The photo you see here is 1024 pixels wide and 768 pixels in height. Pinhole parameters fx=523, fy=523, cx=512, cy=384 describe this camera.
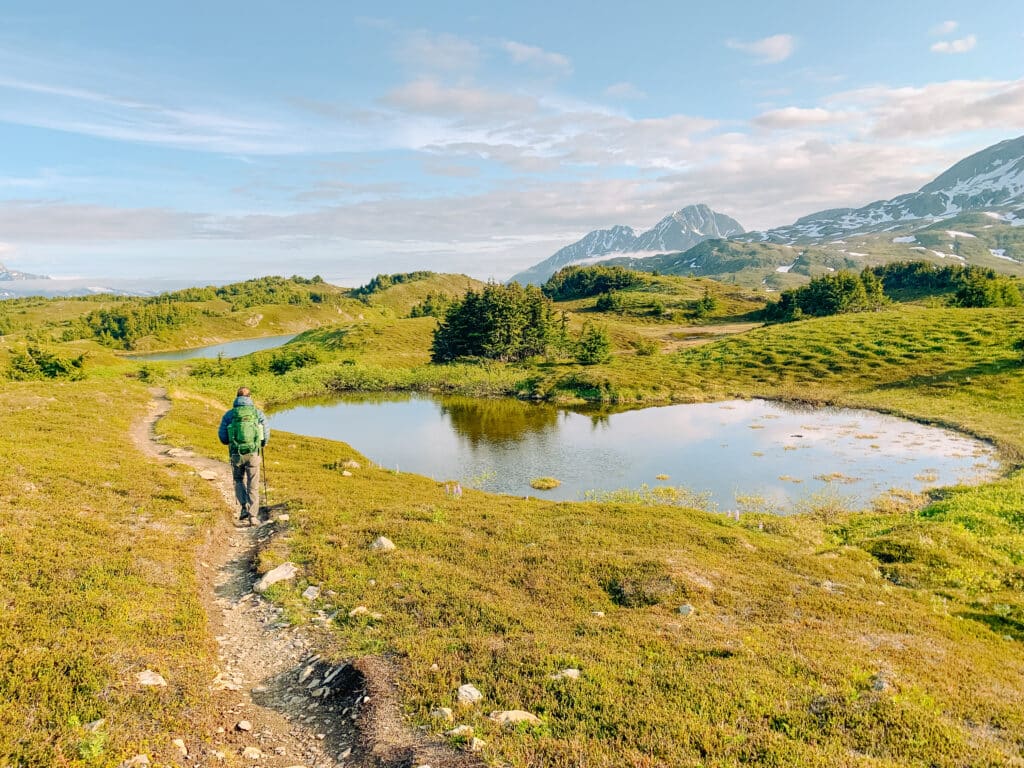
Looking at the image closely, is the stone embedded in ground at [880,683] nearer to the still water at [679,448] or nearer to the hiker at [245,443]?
the hiker at [245,443]

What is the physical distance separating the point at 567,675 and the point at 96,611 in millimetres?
9852

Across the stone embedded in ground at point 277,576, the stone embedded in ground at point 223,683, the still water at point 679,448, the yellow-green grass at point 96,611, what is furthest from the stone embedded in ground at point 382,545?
the still water at point 679,448

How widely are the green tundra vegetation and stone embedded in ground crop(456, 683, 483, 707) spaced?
216 millimetres

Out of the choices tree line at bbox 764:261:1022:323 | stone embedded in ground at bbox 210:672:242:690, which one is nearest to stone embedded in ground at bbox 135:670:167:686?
stone embedded in ground at bbox 210:672:242:690

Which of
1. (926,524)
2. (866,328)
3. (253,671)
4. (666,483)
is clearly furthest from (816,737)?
(866,328)

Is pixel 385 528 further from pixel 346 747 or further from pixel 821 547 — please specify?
pixel 821 547

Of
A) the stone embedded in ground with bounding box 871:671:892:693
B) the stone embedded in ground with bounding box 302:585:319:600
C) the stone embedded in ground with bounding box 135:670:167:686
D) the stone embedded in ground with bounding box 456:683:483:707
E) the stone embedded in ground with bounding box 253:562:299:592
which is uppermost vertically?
the stone embedded in ground with bounding box 135:670:167:686

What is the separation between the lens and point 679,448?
45.2 m

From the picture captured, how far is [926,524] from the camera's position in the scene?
2445 cm

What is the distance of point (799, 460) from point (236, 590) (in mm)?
39233

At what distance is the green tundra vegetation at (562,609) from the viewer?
27.6 ft

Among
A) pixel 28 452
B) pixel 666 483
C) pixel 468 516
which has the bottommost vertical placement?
pixel 666 483

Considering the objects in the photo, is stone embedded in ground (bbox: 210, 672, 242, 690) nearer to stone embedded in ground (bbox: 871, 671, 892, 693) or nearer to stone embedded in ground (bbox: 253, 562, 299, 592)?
stone embedded in ground (bbox: 253, 562, 299, 592)

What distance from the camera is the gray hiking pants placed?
65.0ft
